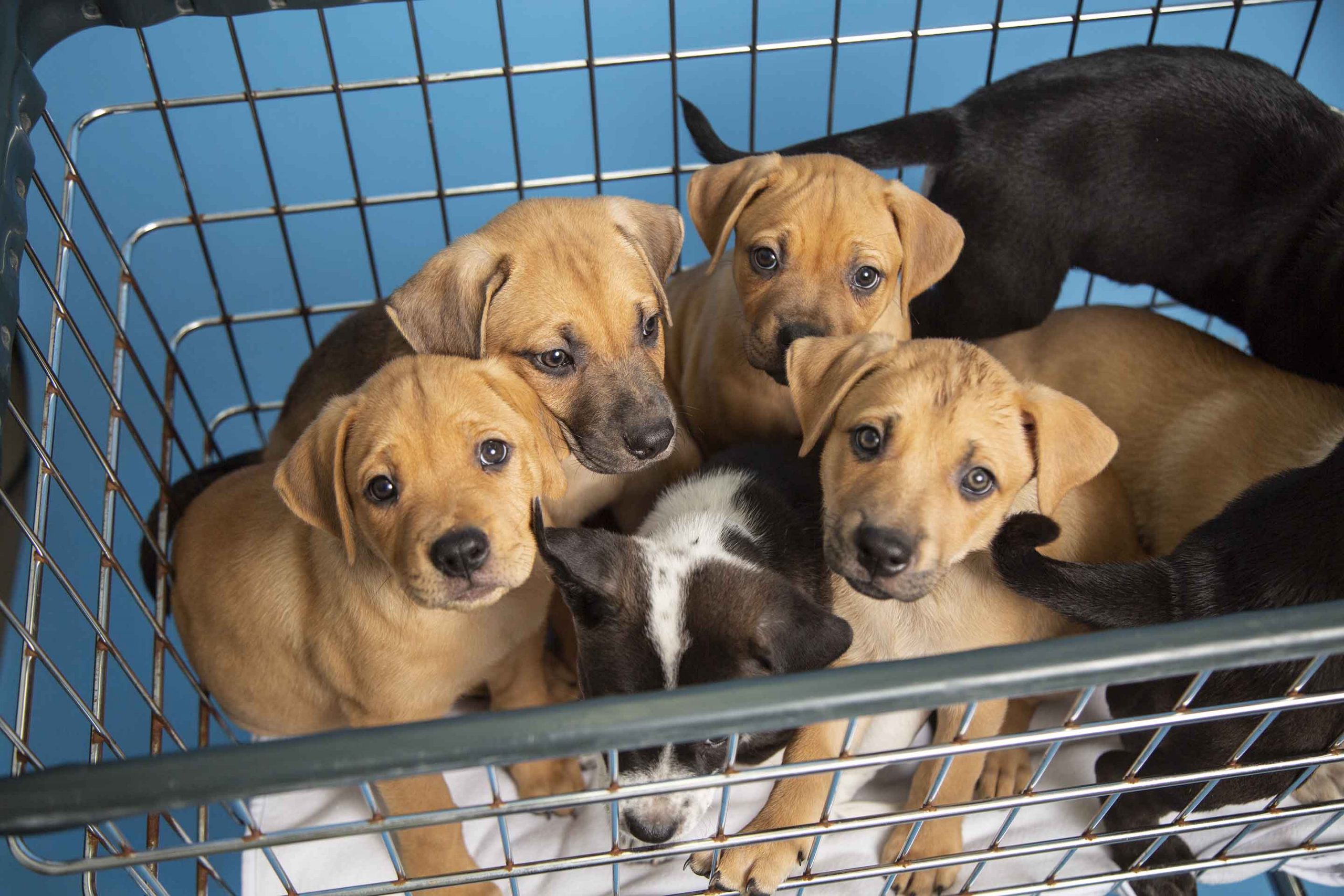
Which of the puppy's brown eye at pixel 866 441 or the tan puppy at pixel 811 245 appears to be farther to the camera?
the tan puppy at pixel 811 245

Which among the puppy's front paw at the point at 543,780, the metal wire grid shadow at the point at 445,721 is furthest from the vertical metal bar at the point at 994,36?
the puppy's front paw at the point at 543,780

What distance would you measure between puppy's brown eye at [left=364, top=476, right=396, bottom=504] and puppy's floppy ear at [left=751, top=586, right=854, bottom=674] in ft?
2.41

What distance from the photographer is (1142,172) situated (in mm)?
3061

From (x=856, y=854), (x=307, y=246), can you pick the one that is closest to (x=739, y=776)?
(x=856, y=854)

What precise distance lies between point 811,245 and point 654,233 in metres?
0.38

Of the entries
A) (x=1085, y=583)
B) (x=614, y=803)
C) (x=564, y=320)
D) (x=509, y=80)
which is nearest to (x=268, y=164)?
(x=509, y=80)

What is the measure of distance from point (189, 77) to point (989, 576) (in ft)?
13.7

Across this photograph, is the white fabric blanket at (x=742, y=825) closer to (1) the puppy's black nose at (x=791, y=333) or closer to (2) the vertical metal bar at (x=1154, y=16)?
(1) the puppy's black nose at (x=791, y=333)

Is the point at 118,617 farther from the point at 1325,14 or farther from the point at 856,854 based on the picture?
the point at 1325,14

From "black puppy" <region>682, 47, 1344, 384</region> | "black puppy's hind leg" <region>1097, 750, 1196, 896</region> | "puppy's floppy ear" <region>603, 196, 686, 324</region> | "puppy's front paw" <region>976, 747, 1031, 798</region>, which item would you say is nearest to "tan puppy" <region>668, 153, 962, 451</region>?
"puppy's floppy ear" <region>603, 196, 686, 324</region>

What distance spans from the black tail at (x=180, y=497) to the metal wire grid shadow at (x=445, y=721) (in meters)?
0.08

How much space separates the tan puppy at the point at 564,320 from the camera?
260cm

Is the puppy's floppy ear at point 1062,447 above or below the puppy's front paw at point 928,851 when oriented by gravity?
above

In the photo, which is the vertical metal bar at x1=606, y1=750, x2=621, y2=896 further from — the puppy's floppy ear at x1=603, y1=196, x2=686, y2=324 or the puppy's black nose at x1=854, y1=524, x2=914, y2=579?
the puppy's floppy ear at x1=603, y1=196, x2=686, y2=324
